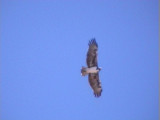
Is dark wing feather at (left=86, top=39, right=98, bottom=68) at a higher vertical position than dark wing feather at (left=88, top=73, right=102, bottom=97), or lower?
higher

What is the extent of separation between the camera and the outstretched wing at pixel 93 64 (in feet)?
7.27

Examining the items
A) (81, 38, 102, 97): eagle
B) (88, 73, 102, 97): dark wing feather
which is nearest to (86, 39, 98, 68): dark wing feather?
(81, 38, 102, 97): eagle

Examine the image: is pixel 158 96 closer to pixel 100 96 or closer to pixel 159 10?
pixel 100 96

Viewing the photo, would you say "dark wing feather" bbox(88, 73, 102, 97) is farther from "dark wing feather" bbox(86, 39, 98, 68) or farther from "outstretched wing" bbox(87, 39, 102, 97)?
"dark wing feather" bbox(86, 39, 98, 68)

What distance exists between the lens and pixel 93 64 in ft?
7.47

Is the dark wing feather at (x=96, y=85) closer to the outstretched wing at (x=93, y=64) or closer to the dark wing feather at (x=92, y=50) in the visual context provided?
the outstretched wing at (x=93, y=64)

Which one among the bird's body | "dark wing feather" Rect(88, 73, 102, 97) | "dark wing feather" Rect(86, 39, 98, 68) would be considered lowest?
"dark wing feather" Rect(88, 73, 102, 97)

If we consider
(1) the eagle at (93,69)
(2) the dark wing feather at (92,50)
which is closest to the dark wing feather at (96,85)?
(1) the eagle at (93,69)

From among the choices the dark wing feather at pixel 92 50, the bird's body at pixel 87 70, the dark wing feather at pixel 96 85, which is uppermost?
the dark wing feather at pixel 92 50

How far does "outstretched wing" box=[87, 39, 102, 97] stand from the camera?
221 centimetres

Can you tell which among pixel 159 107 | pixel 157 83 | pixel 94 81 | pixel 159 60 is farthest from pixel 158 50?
pixel 94 81

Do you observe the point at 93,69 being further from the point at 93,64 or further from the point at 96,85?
the point at 96,85

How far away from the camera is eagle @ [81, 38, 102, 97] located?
222cm

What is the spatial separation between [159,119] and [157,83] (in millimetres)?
426
